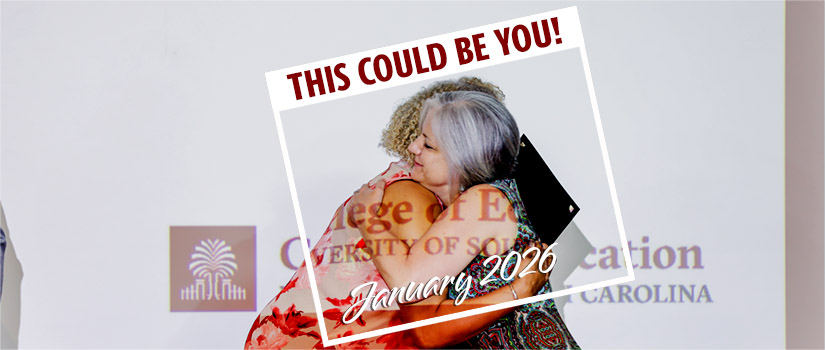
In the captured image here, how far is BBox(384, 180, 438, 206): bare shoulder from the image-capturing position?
8.96 ft

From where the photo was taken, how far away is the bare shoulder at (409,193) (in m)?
2.73

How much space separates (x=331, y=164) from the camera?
2.81 metres

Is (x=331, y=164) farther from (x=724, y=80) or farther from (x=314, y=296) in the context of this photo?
(x=724, y=80)

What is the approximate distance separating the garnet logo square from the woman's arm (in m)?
0.58

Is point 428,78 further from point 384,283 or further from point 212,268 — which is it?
point 212,268

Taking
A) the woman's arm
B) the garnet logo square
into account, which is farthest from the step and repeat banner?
the woman's arm

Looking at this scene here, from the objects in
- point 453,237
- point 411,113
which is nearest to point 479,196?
point 453,237

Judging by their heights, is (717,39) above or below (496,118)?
above

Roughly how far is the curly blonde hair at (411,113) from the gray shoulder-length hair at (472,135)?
0.09ft

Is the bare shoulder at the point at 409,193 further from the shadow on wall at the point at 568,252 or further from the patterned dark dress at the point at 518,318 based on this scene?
the shadow on wall at the point at 568,252

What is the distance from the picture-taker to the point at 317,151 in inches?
111

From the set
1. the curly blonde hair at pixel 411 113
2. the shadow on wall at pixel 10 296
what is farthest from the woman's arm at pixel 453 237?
the shadow on wall at pixel 10 296

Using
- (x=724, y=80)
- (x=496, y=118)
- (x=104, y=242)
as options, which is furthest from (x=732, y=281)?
(x=104, y=242)

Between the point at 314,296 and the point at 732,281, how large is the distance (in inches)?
71.5
